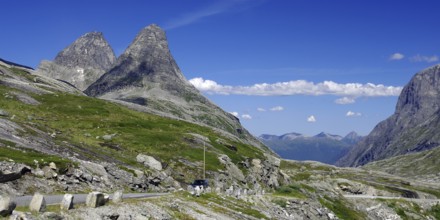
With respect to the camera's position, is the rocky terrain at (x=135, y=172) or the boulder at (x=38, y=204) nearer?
the boulder at (x=38, y=204)

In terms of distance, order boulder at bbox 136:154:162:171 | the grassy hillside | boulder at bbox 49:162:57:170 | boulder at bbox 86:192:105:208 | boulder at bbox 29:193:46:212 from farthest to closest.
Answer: boulder at bbox 136:154:162:171 < the grassy hillside < boulder at bbox 49:162:57:170 < boulder at bbox 86:192:105:208 < boulder at bbox 29:193:46:212

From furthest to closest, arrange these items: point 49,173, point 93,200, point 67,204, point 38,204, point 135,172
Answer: point 135,172, point 49,173, point 93,200, point 67,204, point 38,204

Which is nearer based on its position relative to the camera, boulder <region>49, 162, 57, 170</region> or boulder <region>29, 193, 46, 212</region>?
boulder <region>29, 193, 46, 212</region>

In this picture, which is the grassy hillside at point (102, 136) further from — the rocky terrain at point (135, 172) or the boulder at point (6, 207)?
the boulder at point (6, 207)

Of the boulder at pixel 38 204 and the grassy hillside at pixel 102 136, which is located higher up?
the grassy hillside at pixel 102 136

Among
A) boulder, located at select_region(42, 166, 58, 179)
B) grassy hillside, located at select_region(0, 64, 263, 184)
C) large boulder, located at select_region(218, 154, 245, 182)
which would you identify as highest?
grassy hillside, located at select_region(0, 64, 263, 184)

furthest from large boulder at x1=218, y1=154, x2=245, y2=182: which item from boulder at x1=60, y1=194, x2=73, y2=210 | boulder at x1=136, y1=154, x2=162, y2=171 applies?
boulder at x1=60, y1=194, x2=73, y2=210

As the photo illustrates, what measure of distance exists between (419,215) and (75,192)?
422 ft

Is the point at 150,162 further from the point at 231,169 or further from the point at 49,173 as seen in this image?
the point at 49,173

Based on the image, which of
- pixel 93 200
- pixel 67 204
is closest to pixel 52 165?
pixel 93 200

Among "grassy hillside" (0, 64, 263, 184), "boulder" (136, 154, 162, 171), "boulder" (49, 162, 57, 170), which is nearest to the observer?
"boulder" (49, 162, 57, 170)

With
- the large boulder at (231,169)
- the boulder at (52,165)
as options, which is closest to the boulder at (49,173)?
the boulder at (52,165)

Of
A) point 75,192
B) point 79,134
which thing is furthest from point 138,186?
point 79,134

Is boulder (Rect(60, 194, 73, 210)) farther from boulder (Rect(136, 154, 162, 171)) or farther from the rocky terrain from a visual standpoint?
boulder (Rect(136, 154, 162, 171))
